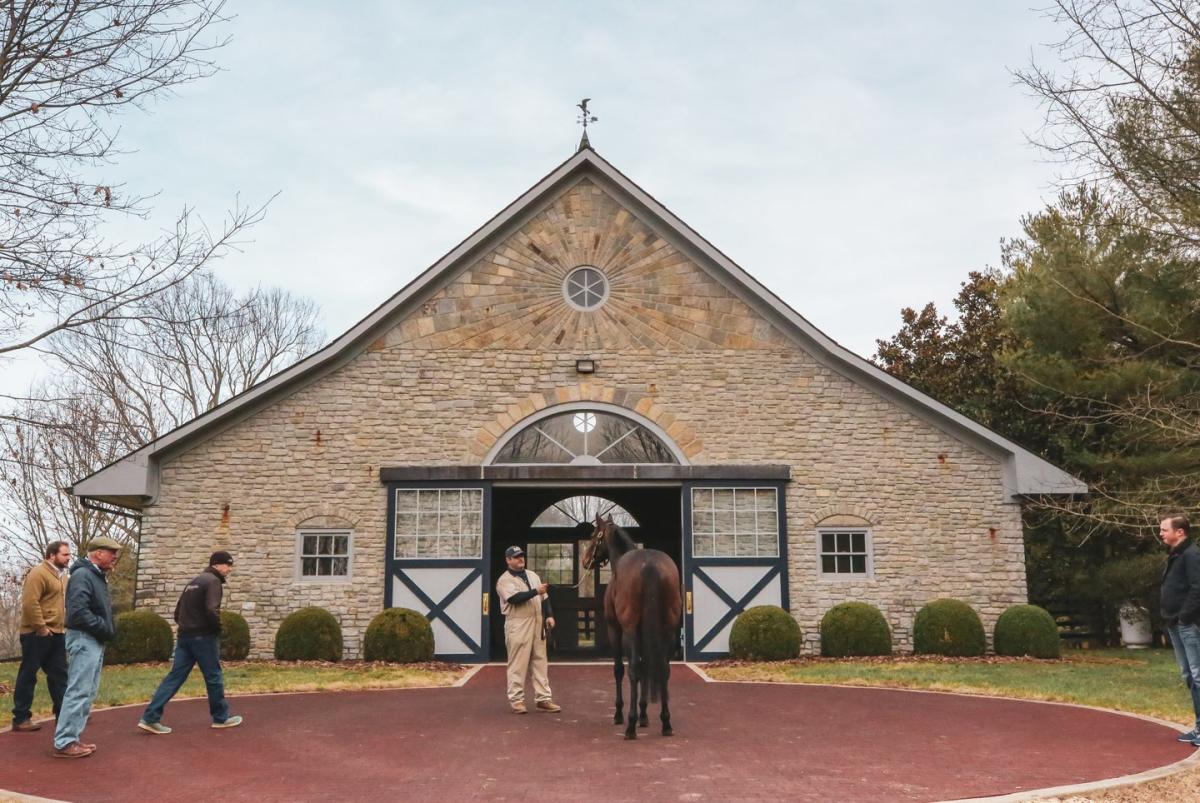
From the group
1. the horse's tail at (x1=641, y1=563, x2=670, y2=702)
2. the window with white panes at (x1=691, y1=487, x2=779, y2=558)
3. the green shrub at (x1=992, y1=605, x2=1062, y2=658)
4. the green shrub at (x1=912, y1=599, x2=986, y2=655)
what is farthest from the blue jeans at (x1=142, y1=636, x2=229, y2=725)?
the green shrub at (x1=992, y1=605, x2=1062, y2=658)

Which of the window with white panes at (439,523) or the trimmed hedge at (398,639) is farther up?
the window with white panes at (439,523)

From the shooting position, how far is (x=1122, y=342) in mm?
18984

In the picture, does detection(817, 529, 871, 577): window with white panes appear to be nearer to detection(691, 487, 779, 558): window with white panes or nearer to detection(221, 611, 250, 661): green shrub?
detection(691, 487, 779, 558): window with white panes

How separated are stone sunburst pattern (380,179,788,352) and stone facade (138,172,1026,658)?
0.08 ft

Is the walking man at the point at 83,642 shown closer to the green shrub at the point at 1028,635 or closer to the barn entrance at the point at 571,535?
the barn entrance at the point at 571,535

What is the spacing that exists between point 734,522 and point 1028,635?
4819 millimetres

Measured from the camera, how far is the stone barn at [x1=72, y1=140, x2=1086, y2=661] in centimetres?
1642

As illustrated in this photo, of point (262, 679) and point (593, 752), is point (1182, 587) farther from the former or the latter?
point (262, 679)

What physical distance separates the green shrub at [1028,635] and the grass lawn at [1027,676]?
1.03 feet

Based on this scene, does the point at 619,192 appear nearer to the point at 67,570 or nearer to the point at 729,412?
the point at 729,412

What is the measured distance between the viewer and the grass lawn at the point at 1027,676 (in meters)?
10.9

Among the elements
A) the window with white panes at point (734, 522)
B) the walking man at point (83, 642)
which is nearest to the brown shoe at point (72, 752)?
the walking man at point (83, 642)

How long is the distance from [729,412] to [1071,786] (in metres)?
10.9

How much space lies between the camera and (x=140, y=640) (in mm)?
15445
